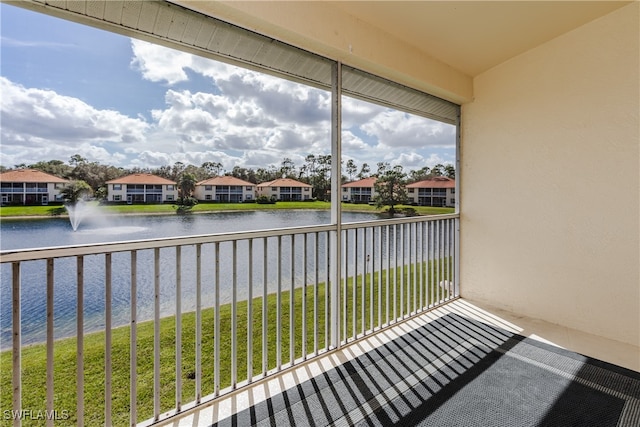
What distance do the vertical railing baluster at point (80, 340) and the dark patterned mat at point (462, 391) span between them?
655 mm

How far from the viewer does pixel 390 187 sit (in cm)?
299

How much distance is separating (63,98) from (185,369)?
1764 millimetres

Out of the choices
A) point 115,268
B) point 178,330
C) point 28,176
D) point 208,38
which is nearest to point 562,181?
point 208,38

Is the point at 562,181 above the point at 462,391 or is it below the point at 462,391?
above

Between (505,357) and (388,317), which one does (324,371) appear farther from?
(505,357)

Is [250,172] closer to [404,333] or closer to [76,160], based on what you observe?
[76,160]

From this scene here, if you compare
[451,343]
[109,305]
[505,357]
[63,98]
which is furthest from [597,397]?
[63,98]

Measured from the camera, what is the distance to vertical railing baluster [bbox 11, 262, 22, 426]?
53.1 inches

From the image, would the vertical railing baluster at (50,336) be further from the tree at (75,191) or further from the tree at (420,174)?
the tree at (420,174)

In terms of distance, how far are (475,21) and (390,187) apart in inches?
58.0

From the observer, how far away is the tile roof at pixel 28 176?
52.5 inches

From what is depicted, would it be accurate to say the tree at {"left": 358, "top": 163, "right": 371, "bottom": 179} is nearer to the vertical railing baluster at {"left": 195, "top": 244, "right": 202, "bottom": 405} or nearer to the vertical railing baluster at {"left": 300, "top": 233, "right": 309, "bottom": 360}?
the vertical railing baluster at {"left": 300, "top": 233, "right": 309, "bottom": 360}

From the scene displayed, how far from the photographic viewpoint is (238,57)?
2.03m

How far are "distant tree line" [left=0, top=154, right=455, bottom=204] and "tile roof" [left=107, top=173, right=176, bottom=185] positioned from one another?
17 mm
